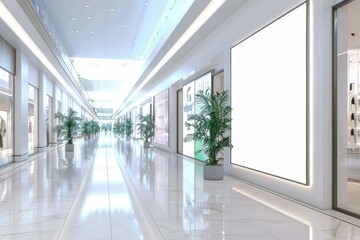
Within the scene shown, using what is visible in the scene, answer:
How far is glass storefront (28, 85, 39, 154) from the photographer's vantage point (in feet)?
49.5

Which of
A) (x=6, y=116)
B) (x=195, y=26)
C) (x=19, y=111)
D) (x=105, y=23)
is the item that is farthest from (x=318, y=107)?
(x=105, y=23)

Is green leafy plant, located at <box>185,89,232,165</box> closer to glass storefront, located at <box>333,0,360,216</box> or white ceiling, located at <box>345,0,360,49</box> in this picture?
white ceiling, located at <box>345,0,360,49</box>

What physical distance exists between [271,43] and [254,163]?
259cm

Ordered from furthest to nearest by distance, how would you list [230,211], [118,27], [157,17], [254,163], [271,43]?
[118,27], [157,17], [254,163], [271,43], [230,211]

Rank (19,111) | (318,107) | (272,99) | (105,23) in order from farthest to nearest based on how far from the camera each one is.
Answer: (105,23)
(19,111)
(272,99)
(318,107)

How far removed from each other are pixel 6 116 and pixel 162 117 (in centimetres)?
924

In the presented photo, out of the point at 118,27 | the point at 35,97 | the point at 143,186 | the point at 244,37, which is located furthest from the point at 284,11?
the point at 35,97

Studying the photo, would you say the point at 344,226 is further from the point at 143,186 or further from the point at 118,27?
the point at 118,27

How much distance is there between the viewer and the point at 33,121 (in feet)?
51.9

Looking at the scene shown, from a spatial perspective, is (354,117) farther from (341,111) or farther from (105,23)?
(105,23)

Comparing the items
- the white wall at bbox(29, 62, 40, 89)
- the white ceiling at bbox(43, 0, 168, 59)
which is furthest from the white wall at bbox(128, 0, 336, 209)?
the white wall at bbox(29, 62, 40, 89)

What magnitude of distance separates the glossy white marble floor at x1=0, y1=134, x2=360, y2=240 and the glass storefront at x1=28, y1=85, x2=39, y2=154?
26.1 feet

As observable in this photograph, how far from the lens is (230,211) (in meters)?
4.93

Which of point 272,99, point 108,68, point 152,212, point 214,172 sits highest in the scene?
point 108,68
